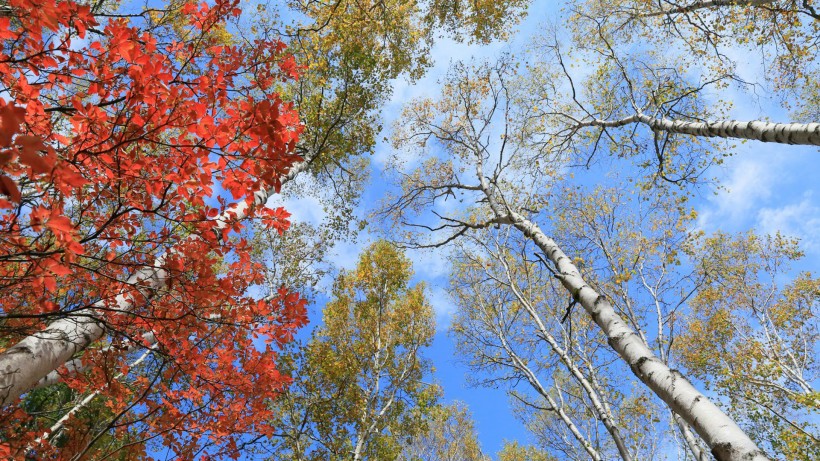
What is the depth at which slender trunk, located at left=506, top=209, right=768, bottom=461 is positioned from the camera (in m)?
1.81

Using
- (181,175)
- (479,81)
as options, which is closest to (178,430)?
(181,175)

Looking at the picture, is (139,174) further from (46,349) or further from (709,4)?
(709,4)

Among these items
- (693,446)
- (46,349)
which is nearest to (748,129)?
(693,446)

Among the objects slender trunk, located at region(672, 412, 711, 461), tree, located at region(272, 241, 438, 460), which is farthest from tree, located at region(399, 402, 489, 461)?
slender trunk, located at region(672, 412, 711, 461)

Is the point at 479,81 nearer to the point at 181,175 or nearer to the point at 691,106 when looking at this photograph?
the point at 691,106

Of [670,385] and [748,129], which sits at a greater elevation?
[748,129]

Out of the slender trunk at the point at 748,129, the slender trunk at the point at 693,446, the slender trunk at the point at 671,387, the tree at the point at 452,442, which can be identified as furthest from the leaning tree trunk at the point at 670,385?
the tree at the point at 452,442

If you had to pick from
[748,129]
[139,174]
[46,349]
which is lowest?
[46,349]

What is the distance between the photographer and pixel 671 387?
2234 millimetres

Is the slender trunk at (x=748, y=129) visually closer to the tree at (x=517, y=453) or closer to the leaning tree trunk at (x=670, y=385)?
the leaning tree trunk at (x=670, y=385)

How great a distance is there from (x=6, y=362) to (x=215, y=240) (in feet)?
3.46

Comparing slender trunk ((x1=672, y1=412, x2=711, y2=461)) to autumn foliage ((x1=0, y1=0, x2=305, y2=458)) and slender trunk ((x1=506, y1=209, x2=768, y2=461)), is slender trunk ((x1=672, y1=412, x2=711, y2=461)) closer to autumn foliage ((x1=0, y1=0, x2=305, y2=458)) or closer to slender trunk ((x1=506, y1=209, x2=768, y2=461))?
slender trunk ((x1=506, y1=209, x2=768, y2=461))

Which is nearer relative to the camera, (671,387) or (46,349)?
(46,349)

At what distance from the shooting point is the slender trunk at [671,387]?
1.81m
